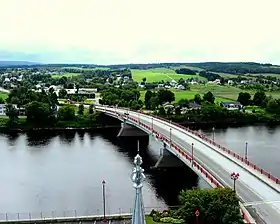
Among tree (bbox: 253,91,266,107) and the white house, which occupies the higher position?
tree (bbox: 253,91,266,107)

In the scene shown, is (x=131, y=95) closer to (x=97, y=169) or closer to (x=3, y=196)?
(x=97, y=169)

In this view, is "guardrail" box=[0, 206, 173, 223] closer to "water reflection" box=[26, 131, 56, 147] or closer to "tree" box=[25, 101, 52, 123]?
"water reflection" box=[26, 131, 56, 147]

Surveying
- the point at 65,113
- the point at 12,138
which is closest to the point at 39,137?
the point at 12,138

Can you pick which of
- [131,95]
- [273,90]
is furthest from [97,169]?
[273,90]

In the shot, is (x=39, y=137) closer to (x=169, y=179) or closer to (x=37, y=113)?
(x=37, y=113)

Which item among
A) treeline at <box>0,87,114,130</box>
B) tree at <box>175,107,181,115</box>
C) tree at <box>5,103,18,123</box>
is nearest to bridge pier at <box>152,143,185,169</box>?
treeline at <box>0,87,114,130</box>
